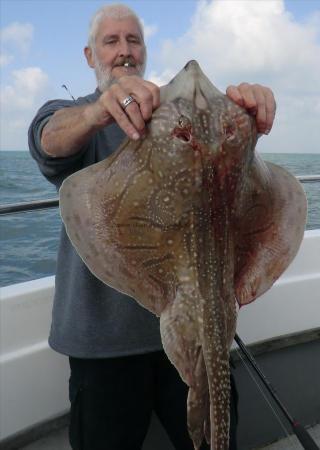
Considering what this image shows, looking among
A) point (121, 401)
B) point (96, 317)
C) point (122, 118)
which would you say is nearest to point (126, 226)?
point (122, 118)

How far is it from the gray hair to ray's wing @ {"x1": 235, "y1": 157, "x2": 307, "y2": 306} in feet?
3.70

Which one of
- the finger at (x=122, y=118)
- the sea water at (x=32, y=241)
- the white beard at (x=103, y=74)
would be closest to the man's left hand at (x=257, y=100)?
the finger at (x=122, y=118)

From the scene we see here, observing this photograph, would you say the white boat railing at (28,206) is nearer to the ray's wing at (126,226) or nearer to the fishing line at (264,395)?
the ray's wing at (126,226)

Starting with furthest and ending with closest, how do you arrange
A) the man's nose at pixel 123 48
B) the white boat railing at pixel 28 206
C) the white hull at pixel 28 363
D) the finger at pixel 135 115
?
the white boat railing at pixel 28 206 → the white hull at pixel 28 363 → the man's nose at pixel 123 48 → the finger at pixel 135 115

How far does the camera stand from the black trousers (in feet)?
6.21

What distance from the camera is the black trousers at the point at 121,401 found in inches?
74.5

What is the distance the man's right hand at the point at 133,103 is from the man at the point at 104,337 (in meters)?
0.33

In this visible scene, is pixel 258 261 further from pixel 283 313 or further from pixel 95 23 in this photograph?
pixel 283 313

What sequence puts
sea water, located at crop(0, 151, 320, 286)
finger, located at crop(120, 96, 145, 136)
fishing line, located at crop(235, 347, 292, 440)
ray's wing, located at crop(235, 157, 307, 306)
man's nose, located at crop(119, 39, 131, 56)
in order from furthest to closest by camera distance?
1. sea water, located at crop(0, 151, 320, 286)
2. fishing line, located at crop(235, 347, 292, 440)
3. man's nose, located at crop(119, 39, 131, 56)
4. ray's wing, located at crop(235, 157, 307, 306)
5. finger, located at crop(120, 96, 145, 136)

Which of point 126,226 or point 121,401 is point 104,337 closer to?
point 121,401

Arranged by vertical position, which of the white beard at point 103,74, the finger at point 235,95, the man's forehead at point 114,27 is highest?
the man's forehead at point 114,27

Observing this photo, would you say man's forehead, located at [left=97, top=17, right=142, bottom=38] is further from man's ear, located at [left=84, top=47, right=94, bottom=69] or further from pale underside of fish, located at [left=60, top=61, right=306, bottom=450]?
pale underside of fish, located at [left=60, top=61, right=306, bottom=450]

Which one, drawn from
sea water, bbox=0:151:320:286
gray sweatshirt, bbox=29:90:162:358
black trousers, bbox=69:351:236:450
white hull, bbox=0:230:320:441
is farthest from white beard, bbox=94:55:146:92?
sea water, bbox=0:151:320:286

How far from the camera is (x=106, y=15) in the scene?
83.2 inches
